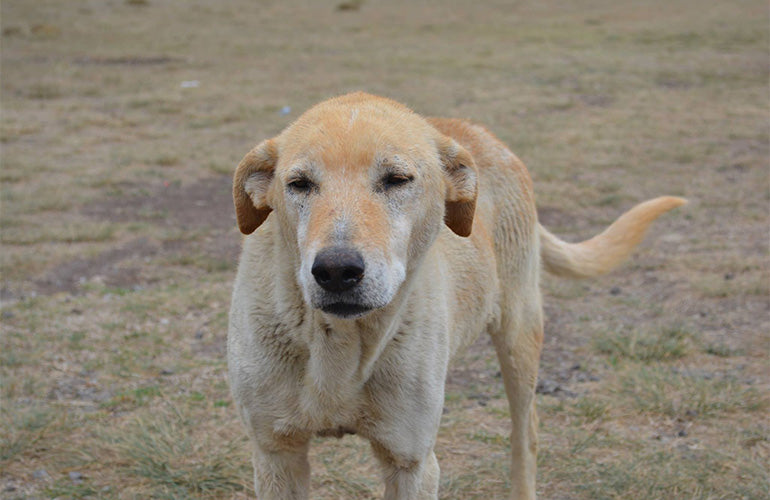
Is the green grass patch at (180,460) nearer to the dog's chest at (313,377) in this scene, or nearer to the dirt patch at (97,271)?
the dog's chest at (313,377)

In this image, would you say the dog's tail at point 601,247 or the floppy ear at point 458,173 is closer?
the floppy ear at point 458,173

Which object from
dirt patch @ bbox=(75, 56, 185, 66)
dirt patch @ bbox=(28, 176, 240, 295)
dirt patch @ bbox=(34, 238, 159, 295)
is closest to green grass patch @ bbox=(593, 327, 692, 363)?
dirt patch @ bbox=(28, 176, 240, 295)

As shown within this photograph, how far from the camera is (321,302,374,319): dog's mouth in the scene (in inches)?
92.0

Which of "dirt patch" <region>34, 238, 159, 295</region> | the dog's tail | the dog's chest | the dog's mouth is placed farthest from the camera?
"dirt patch" <region>34, 238, 159, 295</region>

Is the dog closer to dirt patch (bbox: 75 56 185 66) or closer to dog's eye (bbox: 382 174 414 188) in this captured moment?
dog's eye (bbox: 382 174 414 188)

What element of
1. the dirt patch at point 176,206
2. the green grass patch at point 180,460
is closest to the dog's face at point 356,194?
the green grass patch at point 180,460

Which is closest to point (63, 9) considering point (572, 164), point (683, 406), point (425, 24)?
point (425, 24)

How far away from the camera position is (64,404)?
15.3 feet

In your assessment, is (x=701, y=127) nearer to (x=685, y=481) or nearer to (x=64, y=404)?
(x=685, y=481)

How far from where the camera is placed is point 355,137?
2512 millimetres

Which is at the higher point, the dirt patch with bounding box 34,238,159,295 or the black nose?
the black nose

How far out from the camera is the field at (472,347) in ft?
13.4

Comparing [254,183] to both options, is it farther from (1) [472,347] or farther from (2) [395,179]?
(1) [472,347]

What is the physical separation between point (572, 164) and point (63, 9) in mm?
16814
